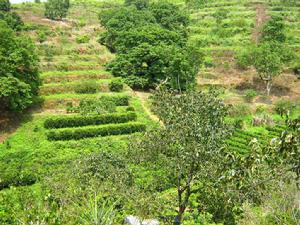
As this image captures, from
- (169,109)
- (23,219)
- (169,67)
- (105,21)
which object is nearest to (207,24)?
(105,21)

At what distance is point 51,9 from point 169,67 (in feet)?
123

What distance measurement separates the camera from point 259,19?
81.9m

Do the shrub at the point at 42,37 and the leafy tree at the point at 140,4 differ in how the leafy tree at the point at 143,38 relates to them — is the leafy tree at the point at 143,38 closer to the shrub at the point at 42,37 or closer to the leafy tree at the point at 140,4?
the shrub at the point at 42,37

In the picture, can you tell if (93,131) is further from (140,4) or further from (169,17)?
(140,4)

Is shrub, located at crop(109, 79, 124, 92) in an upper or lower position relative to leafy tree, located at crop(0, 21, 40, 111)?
lower

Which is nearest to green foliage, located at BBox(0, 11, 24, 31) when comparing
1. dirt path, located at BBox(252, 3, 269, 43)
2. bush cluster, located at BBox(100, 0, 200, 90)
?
bush cluster, located at BBox(100, 0, 200, 90)

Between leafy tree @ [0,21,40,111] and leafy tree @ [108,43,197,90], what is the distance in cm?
1497

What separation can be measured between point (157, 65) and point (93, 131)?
17087mm

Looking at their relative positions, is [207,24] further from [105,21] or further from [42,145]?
[42,145]

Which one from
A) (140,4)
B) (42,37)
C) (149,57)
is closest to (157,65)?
(149,57)

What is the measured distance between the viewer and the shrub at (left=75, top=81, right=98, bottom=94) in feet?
166

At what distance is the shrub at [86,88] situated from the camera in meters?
50.7

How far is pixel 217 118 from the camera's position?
69.6 feet

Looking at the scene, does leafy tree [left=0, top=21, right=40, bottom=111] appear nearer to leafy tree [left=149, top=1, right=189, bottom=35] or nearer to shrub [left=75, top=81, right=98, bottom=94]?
shrub [left=75, top=81, right=98, bottom=94]
